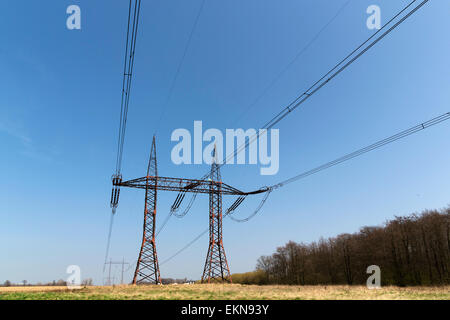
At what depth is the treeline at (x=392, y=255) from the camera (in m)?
50.8

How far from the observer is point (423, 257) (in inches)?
2071

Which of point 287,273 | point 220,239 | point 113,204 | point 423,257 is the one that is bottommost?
point 287,273

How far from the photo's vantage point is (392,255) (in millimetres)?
57156

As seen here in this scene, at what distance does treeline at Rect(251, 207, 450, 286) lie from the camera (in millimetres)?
50844
